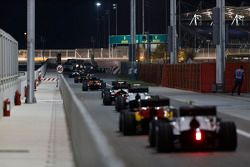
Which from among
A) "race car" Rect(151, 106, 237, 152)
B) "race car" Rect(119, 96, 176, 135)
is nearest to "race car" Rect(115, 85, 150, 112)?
"race car" Rect(119, 96, 176, 135)

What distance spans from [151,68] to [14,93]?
3453cm

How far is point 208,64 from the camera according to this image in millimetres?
45281

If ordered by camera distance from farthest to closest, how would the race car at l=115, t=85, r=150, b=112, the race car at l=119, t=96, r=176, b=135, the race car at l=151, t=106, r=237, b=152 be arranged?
the race car at l=115, t=85, r=150, b=112 < the race car at l=119, t=96, r=176, b=135 < the race car at l=151, t=106, r=237, b=152

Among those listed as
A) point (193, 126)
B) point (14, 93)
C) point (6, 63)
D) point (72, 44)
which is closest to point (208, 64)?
point (14, 93)

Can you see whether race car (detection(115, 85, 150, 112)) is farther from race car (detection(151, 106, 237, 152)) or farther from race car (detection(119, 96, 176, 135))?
race car (detection(151, 106, 237, 152))

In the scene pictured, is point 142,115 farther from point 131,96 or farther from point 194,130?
point 131,96

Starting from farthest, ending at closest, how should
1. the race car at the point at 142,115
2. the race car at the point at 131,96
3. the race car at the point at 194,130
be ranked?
1. the race car at the point at 131,96
2. the race car at the point at 142,115
3. the race car at the point at 194,130

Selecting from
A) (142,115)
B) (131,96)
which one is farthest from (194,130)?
(131,96)

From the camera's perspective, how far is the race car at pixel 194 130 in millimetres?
13766

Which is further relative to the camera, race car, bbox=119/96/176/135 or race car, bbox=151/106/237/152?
race car, bbox=119/96/176/135

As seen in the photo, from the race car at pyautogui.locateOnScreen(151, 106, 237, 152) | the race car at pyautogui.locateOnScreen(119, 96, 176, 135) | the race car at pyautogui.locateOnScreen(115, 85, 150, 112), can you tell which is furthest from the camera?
the race car at pyautogui.locateOnScreen(115, 85, 150, 112)

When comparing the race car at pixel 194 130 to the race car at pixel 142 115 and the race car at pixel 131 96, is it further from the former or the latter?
the race car at pixel 131 96

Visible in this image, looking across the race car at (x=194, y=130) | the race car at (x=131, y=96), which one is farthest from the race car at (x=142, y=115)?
the race car at (x=131, y=96)

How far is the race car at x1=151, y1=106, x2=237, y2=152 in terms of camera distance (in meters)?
13.8
